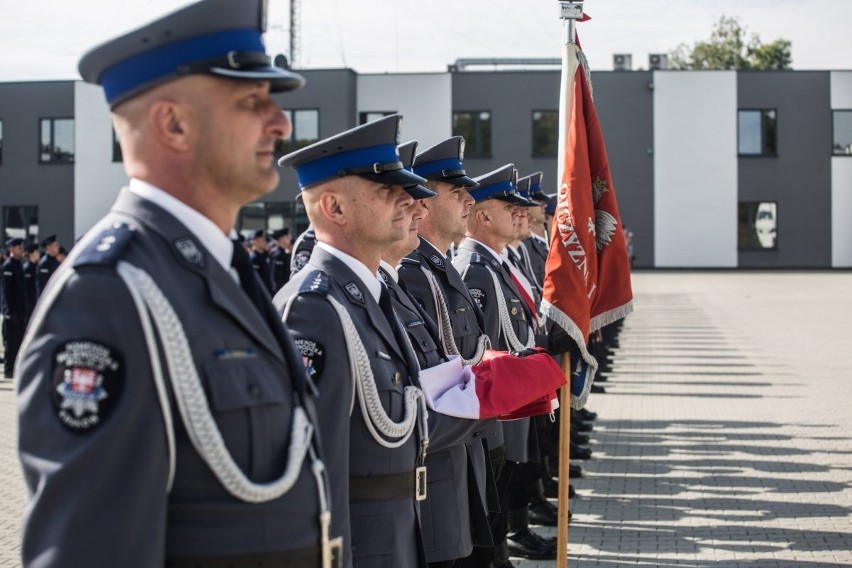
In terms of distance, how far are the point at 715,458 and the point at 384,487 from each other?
6942mm

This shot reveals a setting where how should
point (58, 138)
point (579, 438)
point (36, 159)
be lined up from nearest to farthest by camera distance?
point (579, 438)
point (58, 138)
point (36, 159)

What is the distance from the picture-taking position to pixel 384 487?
3412 millimetres

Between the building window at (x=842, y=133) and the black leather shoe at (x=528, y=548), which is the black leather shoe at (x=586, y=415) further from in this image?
the building window at (x=842, y=133)

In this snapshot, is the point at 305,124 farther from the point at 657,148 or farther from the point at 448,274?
the point at 448,274

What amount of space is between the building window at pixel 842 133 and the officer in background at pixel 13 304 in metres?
34.7

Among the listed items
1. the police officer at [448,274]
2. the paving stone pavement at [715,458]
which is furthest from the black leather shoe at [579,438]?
the police officer at [448,274]

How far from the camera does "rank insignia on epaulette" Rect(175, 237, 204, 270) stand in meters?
2.21

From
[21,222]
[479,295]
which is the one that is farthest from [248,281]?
[21,222]

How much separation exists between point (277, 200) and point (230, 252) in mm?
39961

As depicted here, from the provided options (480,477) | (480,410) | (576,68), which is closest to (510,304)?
(576,68)

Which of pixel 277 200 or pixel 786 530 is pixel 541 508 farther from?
pixel 277 200

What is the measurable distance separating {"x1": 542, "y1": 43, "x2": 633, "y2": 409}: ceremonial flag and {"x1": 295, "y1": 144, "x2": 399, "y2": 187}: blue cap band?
2504mm

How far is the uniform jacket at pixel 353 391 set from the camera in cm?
318

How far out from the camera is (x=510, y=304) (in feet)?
21.6
